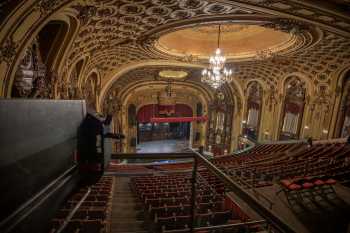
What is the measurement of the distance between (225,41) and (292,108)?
620 cm

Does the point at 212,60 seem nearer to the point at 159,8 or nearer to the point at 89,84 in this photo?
the point at 159,8

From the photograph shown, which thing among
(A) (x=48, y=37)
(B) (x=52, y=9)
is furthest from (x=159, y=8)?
(A) (x=48, y=37)

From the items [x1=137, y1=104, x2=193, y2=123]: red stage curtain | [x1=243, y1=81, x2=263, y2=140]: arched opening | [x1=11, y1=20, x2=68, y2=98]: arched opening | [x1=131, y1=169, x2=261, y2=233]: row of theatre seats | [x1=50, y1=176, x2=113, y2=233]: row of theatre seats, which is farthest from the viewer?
[x1=137, y1=104, x2=193, y2=123]: red stage curtain

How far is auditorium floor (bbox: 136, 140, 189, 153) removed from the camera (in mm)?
20747

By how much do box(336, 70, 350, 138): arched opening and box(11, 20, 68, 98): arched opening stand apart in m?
12.7

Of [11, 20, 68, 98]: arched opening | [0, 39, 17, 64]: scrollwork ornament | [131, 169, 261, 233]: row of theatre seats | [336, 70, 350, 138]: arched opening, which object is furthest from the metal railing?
[336, 70, 350, 138]: arched opening

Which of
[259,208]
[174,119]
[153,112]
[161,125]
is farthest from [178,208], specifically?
[161,125]

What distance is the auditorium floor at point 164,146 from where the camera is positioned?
20.7 m

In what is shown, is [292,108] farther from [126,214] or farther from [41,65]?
[41,65]

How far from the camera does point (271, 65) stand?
474 inches

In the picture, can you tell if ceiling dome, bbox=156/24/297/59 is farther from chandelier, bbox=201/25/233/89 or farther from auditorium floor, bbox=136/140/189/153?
auditorium floor, bbox=136/140/189/153

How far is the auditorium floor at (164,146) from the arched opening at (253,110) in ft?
21.7

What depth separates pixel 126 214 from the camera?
4164 millimetres

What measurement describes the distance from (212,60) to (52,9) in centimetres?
642
